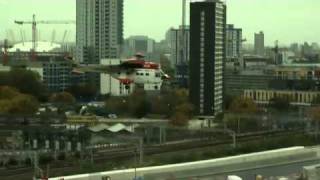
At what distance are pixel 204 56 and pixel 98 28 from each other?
18.6m

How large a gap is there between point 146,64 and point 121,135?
268cm

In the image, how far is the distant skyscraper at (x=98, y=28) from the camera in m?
34.0

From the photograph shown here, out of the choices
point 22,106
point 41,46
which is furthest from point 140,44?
point 22,106

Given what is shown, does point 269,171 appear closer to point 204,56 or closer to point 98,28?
point 204,56

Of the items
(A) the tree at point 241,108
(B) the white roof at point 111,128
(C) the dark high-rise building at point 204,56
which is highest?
(C) the dark high-rise building at point 204,56

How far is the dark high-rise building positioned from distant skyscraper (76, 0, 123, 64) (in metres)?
15.9

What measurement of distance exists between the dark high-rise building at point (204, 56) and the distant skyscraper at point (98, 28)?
1593 centimetres

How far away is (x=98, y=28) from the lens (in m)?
35.7

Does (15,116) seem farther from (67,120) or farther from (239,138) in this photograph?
(239,138)

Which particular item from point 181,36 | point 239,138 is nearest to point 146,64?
point 239,138

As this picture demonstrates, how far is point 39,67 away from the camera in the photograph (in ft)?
80.9

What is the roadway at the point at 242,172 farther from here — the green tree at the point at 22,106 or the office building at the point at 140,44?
the office building at the point at 140,44

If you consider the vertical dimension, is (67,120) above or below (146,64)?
below

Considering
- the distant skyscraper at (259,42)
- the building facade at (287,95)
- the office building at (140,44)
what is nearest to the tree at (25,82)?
the building facade at (287,95)
